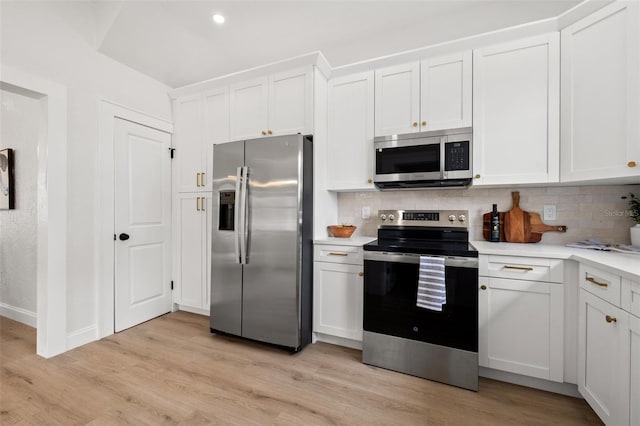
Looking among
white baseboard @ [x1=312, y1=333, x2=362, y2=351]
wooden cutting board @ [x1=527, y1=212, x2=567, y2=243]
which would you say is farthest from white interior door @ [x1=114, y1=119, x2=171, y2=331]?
wooden cutting board @ [x1=527, y1=212, x2=567, y2=243]

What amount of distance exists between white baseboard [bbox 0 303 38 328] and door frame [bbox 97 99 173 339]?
960 mm

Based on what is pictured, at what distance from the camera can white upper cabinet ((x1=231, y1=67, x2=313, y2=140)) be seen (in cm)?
250

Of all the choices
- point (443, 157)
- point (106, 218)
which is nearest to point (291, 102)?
point (443, 157)

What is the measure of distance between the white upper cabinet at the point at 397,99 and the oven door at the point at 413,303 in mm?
1120

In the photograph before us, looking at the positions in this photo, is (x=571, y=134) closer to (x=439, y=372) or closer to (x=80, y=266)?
(x=439, y=372)

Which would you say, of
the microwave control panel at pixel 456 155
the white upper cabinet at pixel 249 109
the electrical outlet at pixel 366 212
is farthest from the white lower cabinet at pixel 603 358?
the white upper cabinet at pixel 249 109

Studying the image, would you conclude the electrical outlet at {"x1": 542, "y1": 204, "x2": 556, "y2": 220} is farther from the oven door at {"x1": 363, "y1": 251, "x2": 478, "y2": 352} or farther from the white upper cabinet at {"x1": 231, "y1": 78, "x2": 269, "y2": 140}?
the white upper cabinet at {"x1": 231, "y1": 78, "x2": 269, "y2": 140}

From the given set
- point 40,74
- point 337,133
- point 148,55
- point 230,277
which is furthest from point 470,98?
point 40,74

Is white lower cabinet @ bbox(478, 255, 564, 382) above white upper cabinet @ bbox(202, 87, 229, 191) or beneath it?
beneath

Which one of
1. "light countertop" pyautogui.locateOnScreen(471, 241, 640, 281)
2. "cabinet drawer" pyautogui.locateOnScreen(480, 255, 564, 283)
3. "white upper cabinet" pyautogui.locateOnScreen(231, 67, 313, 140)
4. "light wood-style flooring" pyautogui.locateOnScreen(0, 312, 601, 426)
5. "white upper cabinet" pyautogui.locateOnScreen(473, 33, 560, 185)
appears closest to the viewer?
"light countertop" pyautogui.locateOnScreen(471, 241, 640, 281)

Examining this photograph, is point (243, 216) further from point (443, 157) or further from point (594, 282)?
point (594, 282)

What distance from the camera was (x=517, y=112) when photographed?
6.79ft

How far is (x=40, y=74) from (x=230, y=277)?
7.18 ft

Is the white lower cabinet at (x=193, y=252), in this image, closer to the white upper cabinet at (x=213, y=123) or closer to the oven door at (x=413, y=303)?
the white upper cabinet at (x=213, y=123)
